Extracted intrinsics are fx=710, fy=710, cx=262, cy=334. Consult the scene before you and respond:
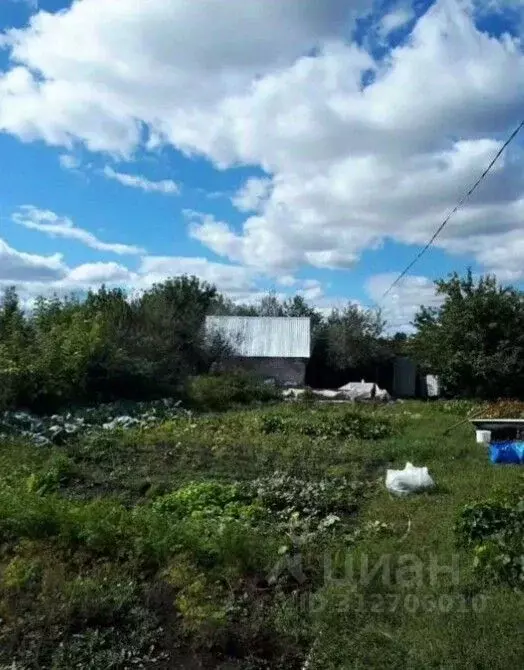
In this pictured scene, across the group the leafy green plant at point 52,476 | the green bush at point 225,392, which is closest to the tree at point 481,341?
the green bush at point 225,392

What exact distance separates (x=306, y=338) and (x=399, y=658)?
3185 cm

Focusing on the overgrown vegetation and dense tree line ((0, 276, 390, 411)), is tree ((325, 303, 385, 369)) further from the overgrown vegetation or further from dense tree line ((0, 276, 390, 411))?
the overgrown vegetation

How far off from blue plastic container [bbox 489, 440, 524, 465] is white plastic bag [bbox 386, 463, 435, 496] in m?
2.81

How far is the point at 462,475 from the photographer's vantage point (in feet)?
31.6

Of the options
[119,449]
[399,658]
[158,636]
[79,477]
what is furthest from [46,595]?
[119,449]

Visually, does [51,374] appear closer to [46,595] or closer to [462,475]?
[462,475]

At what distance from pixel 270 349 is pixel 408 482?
2701 centimetres

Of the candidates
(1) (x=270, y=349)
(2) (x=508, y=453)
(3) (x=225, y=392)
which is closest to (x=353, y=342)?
(1) (x=270, y=349)

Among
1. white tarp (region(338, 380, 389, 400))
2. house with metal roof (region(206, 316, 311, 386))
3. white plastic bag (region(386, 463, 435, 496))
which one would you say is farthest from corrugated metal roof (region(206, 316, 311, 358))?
white plastic bag (region(386, 463, 435, 496))

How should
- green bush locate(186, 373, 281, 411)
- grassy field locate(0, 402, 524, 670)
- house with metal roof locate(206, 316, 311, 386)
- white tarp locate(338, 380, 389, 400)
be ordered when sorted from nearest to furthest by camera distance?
grassy field locate(0, 402, 524, 670)
green bush locate(186, 373, 281, 411)
white tarp locate(338, 380, 389, 400)
house with metal roof locate(206, 316, 311, 386)

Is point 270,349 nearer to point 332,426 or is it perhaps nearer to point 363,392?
point 363,392

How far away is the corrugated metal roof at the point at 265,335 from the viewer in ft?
116

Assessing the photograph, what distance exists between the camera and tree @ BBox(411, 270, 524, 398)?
25266mm

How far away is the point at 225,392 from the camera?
75.5 ft
